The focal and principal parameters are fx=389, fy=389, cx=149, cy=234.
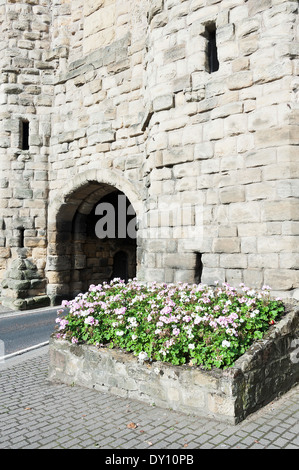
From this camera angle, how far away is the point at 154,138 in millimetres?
6504

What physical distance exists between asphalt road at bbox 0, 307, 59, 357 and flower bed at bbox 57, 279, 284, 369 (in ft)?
6.12

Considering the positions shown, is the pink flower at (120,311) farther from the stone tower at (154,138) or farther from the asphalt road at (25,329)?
the asphalt road at (25,329)

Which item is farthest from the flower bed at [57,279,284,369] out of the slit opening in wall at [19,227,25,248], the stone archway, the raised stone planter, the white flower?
the slit opening in wall at [19,227,25,248]

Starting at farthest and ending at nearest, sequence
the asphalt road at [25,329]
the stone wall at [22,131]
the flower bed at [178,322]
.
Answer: the stone wall at [22,131] → the asphalt road at [25,329] → the flower bed at [178,322]

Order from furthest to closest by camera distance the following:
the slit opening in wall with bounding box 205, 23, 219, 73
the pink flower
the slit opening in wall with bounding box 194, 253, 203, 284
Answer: the slit opening in wall with bounding box 205, 23, 219, 73 < the slit opening in wall with bounding box 194, 253, 203, 284 < the pink flower

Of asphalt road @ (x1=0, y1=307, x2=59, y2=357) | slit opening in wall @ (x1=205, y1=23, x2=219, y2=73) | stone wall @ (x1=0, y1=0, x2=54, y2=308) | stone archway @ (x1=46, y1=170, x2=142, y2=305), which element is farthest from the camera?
stone wall @ (x1=0, y1=0, x2=54, y2=308)

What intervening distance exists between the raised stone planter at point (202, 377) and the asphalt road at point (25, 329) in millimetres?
1979

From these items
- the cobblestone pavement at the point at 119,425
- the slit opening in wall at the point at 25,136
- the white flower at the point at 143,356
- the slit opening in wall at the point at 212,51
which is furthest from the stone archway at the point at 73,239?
the white flower at the point at 143,356

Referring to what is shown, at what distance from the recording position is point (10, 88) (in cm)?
1034

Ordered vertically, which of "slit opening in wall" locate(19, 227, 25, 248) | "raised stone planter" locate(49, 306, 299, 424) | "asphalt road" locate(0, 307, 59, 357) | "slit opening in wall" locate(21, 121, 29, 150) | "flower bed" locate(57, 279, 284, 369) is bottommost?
"asphalt road" locate(0, 307, 59, 357)

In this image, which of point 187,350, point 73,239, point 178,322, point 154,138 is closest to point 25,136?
point 73,239

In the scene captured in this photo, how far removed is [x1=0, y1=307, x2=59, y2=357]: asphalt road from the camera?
6480 millimetres

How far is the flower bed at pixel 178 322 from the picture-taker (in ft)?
12.4

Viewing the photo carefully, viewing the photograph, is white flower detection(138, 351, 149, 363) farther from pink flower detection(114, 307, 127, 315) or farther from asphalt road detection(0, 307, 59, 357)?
asphalt road detection(0, 307, 59, 357)
